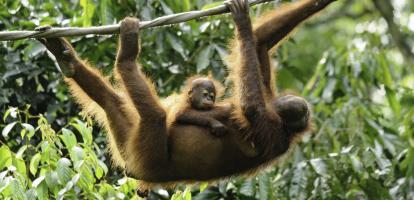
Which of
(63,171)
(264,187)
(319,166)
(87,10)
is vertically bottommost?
(319,166)

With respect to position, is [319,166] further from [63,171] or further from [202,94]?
[63,171]

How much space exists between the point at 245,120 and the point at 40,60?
2.69m

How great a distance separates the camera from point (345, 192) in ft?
24.6

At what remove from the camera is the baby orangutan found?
5.56 meters

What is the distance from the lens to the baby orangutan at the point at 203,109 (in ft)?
18.2

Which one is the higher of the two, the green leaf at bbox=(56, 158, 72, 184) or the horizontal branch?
the horizontal branch

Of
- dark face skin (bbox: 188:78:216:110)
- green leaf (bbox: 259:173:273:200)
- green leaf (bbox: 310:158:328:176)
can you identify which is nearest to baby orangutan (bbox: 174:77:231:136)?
dark face skin (bbox: 188:78:216:110)

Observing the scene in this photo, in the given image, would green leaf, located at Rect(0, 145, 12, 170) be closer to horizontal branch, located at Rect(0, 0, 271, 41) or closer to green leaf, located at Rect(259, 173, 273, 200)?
horizontal branch, located at Rect(0, 0, 271, 41)

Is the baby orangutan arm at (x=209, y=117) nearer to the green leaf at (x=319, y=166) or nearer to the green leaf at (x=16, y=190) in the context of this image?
the green leaf at (x=16, y=190)

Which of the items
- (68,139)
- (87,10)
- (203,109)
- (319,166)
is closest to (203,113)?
(203,109)

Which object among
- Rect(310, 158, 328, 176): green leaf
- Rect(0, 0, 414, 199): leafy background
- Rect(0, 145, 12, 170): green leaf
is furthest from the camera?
Rect(310, 158, 328, 176): green leaf

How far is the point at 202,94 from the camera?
18.6 feet

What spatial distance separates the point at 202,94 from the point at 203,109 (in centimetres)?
11

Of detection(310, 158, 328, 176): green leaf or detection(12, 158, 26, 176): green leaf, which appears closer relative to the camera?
detection(12, 158, 26, 176): green leaf
